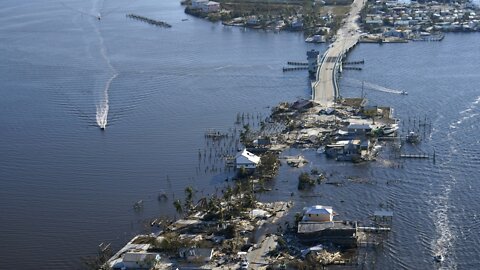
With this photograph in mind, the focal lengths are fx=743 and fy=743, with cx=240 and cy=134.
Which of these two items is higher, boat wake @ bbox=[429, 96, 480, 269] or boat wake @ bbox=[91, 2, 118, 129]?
boat wake @ bbox=[91, 2, 118, 129]

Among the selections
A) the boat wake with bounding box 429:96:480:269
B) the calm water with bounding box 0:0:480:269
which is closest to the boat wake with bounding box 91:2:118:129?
the calm water with bounding box 0:0:480:269

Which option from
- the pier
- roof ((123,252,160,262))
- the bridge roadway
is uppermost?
the pier

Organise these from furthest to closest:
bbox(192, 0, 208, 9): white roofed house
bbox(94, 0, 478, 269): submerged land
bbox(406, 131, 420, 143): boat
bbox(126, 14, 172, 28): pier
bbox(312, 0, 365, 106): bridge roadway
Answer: bbox(192, 0, 208, 9): white roofed house < bbox(126, 14, 172, 28): pier < bbox(312, 0, 365, 106): bridge roadway < bbox(406, 131, 420, 143): boat < bbox(94, 0, 478, 269): submerged land

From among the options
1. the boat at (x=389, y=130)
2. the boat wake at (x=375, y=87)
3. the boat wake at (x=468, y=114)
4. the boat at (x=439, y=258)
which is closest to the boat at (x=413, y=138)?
the boat at (x=389, y=130)

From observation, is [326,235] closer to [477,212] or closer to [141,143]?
[477,212]

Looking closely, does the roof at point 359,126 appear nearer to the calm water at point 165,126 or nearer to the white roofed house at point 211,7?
the calm water at point 165,126

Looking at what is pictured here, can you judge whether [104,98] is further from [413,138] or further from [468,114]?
[468,114]

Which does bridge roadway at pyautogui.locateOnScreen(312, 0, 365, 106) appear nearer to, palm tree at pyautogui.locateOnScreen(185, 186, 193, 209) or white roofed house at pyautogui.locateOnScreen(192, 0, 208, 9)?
palm tree at pyautogui.locateOnScreen(185, 186, 193, 209)
